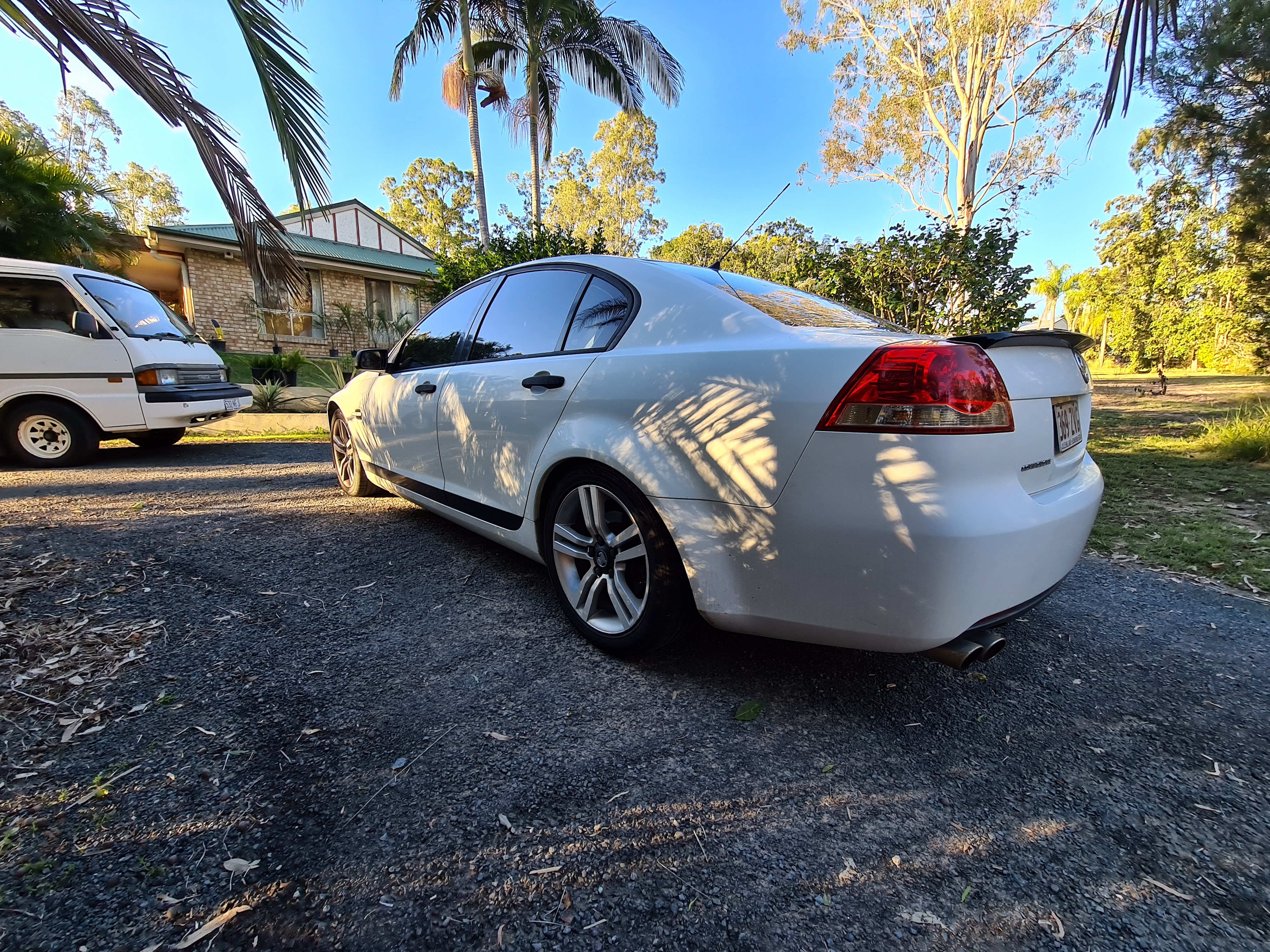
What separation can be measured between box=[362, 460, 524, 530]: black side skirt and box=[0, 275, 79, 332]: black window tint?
172 inches

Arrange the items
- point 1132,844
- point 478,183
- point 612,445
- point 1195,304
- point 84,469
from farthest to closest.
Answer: point 1195,304 < point 478,183 < point 84,469 < point 612,445 < point 1132,844

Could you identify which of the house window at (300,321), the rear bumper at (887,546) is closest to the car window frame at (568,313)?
the rear bumper at (887,546)

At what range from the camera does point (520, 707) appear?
6.23 ft

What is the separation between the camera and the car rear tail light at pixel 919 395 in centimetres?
151

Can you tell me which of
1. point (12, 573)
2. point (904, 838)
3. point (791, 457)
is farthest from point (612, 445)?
point (12, 573)

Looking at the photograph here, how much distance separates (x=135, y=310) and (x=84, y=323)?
64cm

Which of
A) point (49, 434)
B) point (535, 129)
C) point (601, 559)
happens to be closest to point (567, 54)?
point (535, 129)

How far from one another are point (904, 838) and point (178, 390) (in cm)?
712

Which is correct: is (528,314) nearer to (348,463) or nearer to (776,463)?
(776,463)

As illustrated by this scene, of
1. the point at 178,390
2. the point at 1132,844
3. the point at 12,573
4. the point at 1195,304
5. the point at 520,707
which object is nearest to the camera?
the point at 1132,844

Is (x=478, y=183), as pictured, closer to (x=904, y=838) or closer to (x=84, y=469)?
(x=84, y=469)

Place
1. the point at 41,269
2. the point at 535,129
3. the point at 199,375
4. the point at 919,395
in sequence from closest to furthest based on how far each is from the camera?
1. the point at 919,395
2. the point at 41,269
3. the point at 199,375
4. the point at 535,129

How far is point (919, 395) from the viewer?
1.52 metres

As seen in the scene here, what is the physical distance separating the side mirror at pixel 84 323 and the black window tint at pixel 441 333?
4081mm
